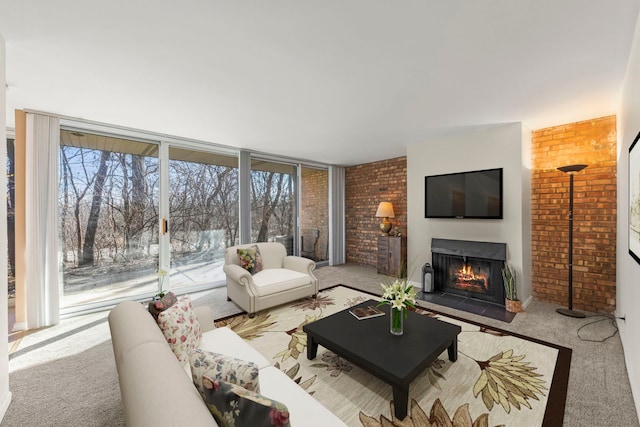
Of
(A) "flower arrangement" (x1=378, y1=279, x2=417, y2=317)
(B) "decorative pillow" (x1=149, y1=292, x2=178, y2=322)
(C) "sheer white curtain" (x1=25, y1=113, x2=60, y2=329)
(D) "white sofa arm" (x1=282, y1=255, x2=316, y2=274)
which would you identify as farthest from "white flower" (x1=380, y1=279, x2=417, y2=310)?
(C) "sheer white curtain" (x1=25, y1=113, x2=60, y2=329)

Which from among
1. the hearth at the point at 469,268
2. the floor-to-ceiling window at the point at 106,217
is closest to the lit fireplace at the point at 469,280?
the hearth at the point at 469,268

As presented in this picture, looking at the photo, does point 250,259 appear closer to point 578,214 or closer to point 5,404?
point 5,404

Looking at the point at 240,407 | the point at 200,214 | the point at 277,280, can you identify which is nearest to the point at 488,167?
the point at 277,280

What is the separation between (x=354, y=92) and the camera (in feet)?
8.38

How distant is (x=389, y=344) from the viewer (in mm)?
1961

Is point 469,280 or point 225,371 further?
point 469,280

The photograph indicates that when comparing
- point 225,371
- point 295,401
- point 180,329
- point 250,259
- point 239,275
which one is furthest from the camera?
point 250,259

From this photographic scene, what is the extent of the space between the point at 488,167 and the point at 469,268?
4.93 feet

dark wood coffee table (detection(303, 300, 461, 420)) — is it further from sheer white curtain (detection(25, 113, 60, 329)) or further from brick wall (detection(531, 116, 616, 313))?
sheer white curtain (detection(25, 113, 60, 329))

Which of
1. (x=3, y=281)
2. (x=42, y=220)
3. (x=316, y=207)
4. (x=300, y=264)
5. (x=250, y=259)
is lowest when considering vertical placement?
(x=300, y=264)

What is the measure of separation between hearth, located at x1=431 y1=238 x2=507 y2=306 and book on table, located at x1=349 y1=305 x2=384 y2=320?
204 centimetres

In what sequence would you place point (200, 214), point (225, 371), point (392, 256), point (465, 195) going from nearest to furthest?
point (225, 371)
point (465, 195)
point (200, 214)
point (392, 256)

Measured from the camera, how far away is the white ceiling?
5.07 ft

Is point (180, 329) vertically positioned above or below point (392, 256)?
above
